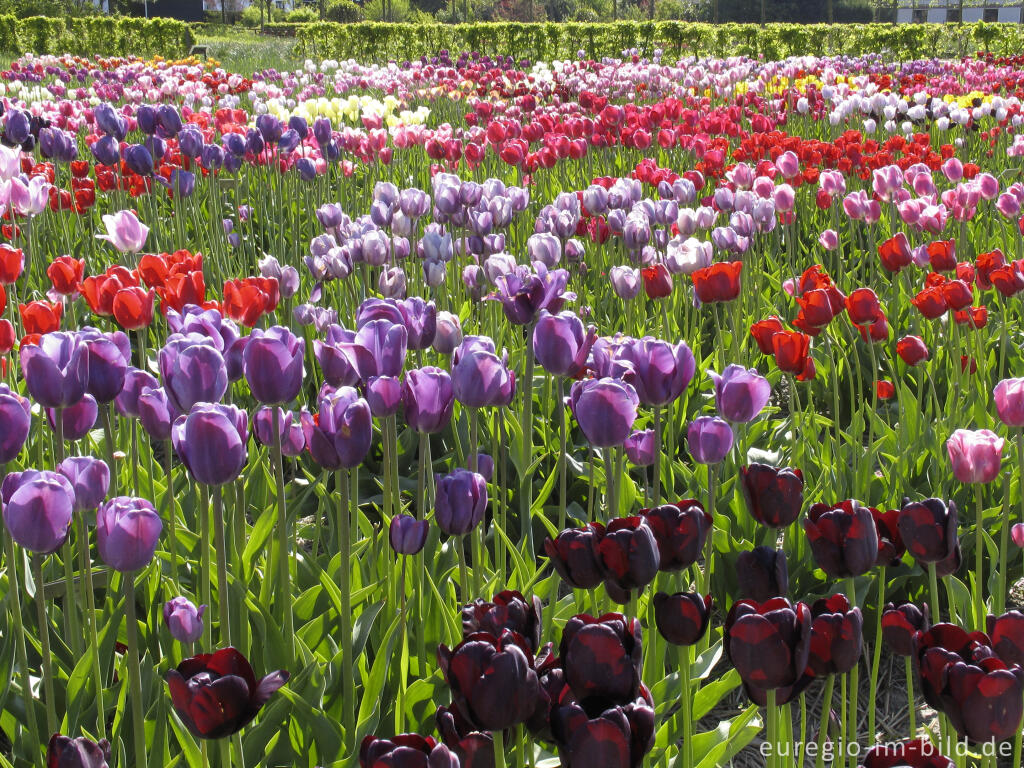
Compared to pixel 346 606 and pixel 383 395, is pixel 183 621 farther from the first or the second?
pixel 383 395

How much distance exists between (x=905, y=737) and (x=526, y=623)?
1415 mm

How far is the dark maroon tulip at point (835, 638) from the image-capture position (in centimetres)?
103

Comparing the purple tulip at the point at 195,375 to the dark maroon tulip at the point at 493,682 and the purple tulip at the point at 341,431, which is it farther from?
the dark maroon tulip at the point at 493,682

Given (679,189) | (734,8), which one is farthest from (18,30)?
(734,8)

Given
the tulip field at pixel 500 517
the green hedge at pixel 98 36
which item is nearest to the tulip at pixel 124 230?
the tulip field at pixel 500 517

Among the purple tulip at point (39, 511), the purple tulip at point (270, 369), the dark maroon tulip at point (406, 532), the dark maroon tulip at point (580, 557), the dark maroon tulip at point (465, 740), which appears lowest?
the dark maroon tulip at point (406, 532)

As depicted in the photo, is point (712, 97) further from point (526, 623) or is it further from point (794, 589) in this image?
point (526, 623)

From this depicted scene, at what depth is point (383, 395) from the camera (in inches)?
61.5

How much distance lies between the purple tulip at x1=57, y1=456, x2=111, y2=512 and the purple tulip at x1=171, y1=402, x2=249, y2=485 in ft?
0.61

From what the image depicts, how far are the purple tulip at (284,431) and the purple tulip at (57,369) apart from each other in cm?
44

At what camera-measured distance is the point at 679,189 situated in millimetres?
3910

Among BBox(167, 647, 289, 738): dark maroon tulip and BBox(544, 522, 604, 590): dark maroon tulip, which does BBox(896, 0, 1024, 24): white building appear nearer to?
BBox(544, 522, 604, 590): dark maroon tulip

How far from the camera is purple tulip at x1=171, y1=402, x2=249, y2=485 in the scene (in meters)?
1.22

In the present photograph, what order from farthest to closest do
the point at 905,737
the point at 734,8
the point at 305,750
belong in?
the point at 734,8, the point at 905,737, the point at 305,750
